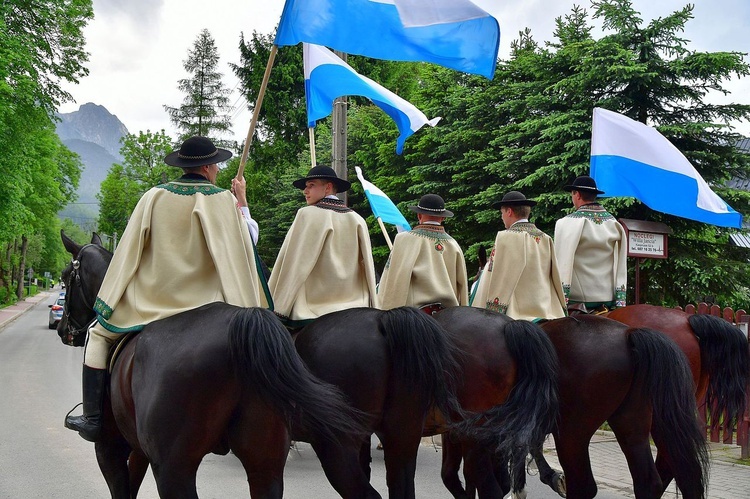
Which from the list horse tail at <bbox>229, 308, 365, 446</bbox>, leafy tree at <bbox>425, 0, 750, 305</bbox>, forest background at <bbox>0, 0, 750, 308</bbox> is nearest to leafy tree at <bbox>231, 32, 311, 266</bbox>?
forest background at <bbox>0, 0, 750, 308</bbox>

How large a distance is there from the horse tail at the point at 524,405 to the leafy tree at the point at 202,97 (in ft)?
150

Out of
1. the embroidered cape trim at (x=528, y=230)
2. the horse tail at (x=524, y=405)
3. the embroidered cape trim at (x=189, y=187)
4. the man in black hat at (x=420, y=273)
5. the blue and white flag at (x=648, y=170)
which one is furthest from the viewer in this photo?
the blue and white flag at (x=648, y=170)

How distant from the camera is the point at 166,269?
4.01m

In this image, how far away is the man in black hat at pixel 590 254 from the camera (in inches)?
257

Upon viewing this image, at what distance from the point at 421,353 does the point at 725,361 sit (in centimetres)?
295

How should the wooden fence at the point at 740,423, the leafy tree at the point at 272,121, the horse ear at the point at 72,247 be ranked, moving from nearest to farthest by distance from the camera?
the horse ear at the point at 72,247
the wooden fence at the point at 740,423
the leafy tree at the point at 272,121

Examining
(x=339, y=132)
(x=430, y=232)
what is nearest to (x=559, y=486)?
(x=430, y=232)

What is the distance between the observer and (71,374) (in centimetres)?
1577

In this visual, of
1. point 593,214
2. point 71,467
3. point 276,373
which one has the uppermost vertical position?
point 593,214

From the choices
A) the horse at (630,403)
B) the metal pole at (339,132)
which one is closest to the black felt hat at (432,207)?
the horse at (630,403)

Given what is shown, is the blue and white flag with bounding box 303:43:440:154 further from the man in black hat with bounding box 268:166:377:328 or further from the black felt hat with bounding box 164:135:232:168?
the black felt hat with bounding box 164:135:232:168

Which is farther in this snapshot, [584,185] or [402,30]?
[584,185]

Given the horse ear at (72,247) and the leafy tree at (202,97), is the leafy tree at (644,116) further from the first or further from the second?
the leafy tree at (202,97)

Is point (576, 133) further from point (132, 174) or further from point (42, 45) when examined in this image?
point (132, 174)
